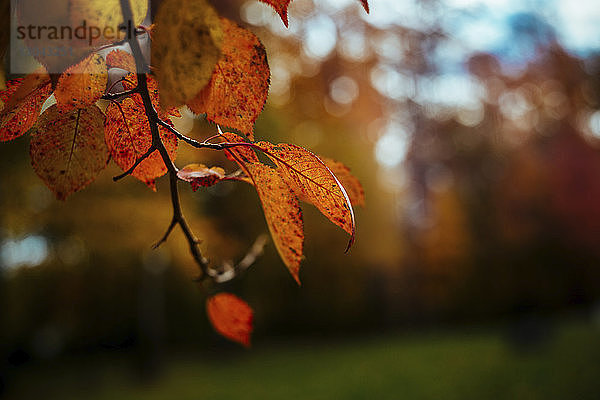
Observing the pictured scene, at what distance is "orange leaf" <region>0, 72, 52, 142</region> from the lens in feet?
0.80

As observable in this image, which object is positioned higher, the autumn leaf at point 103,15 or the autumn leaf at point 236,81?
the autumn leaf at point 103,15

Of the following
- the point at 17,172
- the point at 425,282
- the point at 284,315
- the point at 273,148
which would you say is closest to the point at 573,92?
the point at 425,282

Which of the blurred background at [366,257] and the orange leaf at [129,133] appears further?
the blurred background at [366,257]

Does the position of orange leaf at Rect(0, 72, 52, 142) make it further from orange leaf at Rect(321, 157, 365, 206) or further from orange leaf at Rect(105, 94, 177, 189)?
orange leaf at Rect(321, 157, 365, 206)

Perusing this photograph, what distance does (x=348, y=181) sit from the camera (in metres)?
0.34

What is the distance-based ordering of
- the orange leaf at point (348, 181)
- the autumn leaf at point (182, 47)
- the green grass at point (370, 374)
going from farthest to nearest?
1. the green grass at point (370, 374)
2. the orange leaf at point (348, 181)
3. the autumn leaf at point (182, 47)

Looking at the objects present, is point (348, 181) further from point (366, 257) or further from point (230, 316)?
point (366, 257)

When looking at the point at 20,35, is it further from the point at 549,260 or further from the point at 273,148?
the point at 549,260

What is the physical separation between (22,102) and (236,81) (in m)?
0.11

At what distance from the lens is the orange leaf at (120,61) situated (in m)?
0.27

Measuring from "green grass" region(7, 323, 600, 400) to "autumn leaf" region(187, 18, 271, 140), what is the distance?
15.8 feet

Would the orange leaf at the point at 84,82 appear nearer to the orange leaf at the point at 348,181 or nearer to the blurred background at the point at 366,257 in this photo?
the orange leaf at the point at 348,181

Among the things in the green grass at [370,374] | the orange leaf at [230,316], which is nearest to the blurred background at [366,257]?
the green grass at [370,374]

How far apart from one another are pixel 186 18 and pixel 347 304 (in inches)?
357
